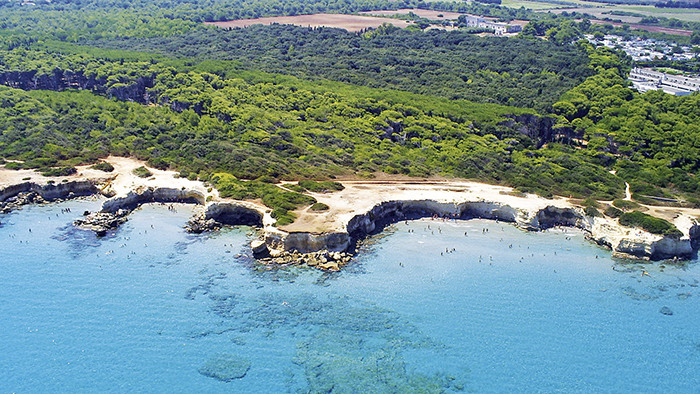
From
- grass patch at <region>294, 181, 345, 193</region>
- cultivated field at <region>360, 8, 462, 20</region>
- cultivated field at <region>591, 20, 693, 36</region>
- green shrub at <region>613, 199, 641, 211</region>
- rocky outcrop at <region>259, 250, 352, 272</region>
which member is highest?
cultivated field at <region>360, 8, 462, 20</region>

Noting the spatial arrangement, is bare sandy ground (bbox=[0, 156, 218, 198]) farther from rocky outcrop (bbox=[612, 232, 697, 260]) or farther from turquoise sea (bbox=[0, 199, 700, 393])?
rocky outcrop (bbox=[612, 232, 697, 260])

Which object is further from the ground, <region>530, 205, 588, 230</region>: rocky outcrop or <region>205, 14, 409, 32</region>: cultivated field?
<region>205, 14, 409, 32</region>: cultivated field

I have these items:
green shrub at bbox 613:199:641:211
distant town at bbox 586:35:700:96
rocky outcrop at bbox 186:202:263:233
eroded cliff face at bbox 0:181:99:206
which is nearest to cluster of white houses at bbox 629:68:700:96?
distant town at bbox 586:35:700:96

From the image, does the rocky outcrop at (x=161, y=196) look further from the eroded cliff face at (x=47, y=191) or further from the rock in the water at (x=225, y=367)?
the rock in the water at (x=225, y=367)

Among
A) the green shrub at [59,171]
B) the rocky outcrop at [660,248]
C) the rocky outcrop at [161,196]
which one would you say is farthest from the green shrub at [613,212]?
the green shrub at [59,171]

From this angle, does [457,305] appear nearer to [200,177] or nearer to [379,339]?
[379,339]

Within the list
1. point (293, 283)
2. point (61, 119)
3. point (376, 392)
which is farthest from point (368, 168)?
point (61, 119)
